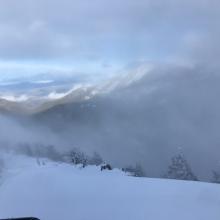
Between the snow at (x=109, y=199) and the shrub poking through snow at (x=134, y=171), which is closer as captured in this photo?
the snow at (x=109, y=199)

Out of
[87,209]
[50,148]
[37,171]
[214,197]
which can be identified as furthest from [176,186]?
[50,148]

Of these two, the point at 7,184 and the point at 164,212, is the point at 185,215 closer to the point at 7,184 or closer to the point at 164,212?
the point at 164,212

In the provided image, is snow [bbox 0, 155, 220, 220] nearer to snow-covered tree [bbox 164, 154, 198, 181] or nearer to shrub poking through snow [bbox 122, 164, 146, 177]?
shrub poking through snow [bbox 122, 164, 146, 177]

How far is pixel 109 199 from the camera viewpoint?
18.8 meters

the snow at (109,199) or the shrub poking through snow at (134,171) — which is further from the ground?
the shrub poking through snow at (134,171)

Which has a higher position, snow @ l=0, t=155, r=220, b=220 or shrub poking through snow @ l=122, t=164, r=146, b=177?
shrub poking through snow @ l=122, t=164, r=146, b=177

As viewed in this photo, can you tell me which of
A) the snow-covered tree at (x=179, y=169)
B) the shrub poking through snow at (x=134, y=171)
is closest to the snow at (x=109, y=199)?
the shrub poking through snow at (x=134, y=171)

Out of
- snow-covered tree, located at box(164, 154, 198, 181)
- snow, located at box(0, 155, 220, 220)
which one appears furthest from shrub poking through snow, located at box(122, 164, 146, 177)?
snow, located at box(0, 155, 220, 220)

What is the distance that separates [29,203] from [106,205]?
11.6 ft

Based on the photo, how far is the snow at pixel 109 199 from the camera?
17.0m

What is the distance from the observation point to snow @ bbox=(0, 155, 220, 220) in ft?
55.8

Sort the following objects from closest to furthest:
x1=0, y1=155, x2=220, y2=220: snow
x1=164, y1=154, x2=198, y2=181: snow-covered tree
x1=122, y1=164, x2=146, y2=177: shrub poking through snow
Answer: x1=0, y1=155, x2=220, y2=220: snow
x1=122, y1=164, x2=146, y2=177: shrub poking through snow
x1=164, y1=154, x2=198, y2=181: snow-covered tree

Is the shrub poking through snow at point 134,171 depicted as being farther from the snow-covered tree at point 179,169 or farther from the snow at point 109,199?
the snow at point 109,199

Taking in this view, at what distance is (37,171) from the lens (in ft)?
82.7
